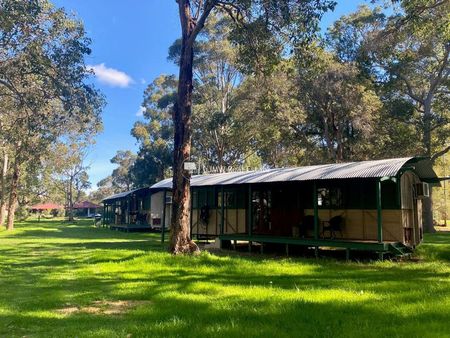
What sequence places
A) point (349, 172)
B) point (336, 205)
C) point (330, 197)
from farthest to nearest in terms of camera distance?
point (330, 197) → point (336, 205) → point (349, 172)

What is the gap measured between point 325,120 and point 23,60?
59.6ft

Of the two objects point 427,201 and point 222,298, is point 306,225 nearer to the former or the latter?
point 222,298

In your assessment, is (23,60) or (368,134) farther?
(368,134)

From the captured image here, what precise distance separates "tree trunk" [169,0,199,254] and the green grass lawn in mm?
920

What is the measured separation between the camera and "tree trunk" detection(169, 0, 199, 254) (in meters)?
13.0

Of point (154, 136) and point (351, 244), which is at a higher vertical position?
point (154, 136)

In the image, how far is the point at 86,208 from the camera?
85.2 m

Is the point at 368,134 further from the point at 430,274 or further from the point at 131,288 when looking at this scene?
the point at 131,288

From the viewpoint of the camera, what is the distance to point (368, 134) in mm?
26500

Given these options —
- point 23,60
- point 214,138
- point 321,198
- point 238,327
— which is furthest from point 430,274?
point 214,138

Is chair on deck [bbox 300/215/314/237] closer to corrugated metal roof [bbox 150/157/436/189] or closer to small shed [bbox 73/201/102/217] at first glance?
corrugated metal roof [bbox 150/157/436/189]

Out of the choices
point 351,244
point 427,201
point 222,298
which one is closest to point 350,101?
point 427,201

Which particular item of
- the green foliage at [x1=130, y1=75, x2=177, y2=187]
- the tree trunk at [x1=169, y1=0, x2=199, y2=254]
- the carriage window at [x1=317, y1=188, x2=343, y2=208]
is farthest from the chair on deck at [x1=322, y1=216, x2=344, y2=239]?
the green foliage at [x1=130, y1=75, x2=177, y2=187]

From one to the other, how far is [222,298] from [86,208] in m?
82.8
